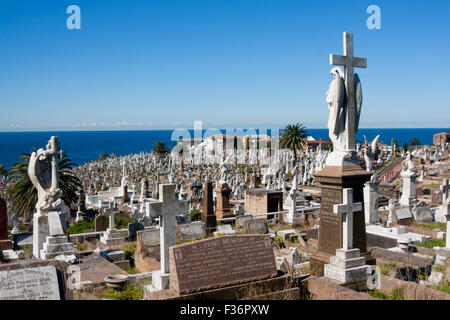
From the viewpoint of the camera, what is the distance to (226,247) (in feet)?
20.2

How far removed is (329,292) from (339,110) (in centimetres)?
385

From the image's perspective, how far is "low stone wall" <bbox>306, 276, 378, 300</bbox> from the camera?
5.87m

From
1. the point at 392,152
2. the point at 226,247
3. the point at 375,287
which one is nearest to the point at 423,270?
the point at 375,287

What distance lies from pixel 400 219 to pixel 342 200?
8186 mm

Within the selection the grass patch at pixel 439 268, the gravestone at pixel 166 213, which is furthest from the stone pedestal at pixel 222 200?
the gravestone at pixel 166 213

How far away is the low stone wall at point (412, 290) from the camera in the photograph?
5.98 metres

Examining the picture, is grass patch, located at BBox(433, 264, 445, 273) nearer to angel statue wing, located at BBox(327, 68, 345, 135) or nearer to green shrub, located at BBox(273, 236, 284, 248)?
angel statue wing, located at BBox(327, 68, 345, 135)

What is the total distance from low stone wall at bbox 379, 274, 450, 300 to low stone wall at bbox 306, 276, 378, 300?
0.93 metres

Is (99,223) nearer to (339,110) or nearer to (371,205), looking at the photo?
(371,205)

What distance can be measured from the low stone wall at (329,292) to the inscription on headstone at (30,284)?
384 centimetres

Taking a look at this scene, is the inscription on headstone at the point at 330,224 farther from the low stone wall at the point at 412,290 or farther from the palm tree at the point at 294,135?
the palm tree at the point at 294,135

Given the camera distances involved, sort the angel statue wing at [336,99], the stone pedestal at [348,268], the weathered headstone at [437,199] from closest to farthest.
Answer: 1. the stone pedestal at [348,268]
2. the angel statue wing at [336,99]
3. the weathered headstone at [437,199]
